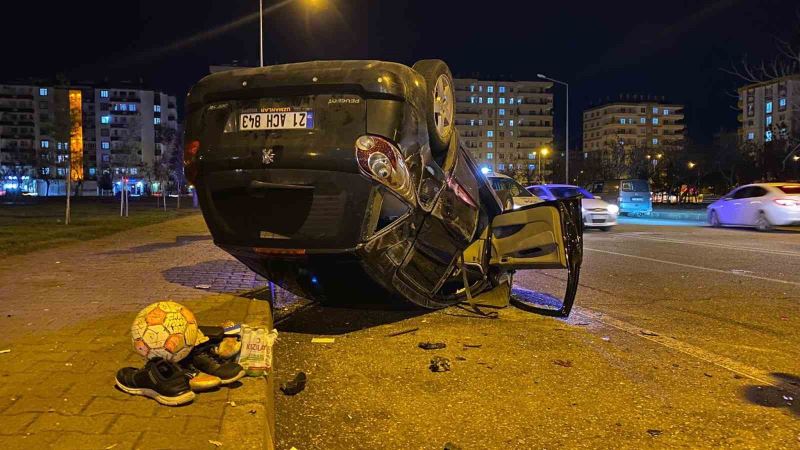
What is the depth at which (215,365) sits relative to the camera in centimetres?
389

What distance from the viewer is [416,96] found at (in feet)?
15.4

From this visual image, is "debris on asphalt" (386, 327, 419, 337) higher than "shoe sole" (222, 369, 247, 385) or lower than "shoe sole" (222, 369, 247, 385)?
lower

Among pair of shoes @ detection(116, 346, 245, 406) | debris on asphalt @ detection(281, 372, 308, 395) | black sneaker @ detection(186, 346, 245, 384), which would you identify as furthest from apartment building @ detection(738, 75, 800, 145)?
pair of shoes @ detection(116, 346, 245, 406)

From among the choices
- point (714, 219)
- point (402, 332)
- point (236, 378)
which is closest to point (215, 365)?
point (236, 378)

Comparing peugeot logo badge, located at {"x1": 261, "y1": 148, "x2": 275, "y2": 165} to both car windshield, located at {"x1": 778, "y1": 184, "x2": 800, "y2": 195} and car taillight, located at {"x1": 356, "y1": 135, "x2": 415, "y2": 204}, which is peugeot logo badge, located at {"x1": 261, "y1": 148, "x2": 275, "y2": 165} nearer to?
car taillight, located at {"x1": 356, "y1": 135, "x2": 415, "y2": 204}

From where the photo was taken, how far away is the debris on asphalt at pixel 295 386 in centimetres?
431

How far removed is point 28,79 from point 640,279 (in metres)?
152

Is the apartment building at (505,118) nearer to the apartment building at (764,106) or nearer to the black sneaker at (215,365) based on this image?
the apartment building at (764,106)

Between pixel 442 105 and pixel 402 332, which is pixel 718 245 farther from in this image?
pixel 442 105

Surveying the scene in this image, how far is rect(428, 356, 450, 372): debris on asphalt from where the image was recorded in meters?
4.84

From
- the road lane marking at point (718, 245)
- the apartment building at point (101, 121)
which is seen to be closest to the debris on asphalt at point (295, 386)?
the road lane marking at point (718, 245)

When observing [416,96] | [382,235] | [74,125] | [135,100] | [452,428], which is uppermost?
[135,100]

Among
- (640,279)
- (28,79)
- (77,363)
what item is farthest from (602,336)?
(28,79)

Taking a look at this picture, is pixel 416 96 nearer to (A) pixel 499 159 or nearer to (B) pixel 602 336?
(B) pixel 602 336
